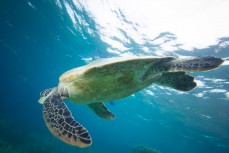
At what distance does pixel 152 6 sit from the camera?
948 cm

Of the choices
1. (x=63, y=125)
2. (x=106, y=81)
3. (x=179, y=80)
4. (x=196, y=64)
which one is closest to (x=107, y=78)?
(x=106, y=81)

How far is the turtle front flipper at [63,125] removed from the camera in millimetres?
2752

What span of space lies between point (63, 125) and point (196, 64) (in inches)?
111

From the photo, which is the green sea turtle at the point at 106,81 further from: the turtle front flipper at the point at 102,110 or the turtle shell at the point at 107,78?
the turtle front flipper at the point at 102,110

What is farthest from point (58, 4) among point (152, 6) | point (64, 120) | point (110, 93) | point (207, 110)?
point (207, 110)

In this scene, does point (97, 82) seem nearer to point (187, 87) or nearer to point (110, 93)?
point (110, 93)

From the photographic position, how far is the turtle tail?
3420 millimetres

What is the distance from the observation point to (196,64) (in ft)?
11.9

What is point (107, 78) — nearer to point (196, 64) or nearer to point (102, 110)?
point (196, 64)

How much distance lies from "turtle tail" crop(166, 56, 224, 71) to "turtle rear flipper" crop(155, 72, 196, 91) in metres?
Result: 0.59

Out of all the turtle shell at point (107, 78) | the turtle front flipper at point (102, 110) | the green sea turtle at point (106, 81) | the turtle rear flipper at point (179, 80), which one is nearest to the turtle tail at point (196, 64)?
the green sea turtle at point (106, 81)

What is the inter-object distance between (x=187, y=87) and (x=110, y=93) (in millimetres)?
1931

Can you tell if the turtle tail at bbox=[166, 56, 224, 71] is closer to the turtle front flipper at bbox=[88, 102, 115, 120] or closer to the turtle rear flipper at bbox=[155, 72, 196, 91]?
the turtle rear flipper at bbox=[155, 72, 196, 91]

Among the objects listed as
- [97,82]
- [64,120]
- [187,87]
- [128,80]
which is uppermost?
[187,87]
